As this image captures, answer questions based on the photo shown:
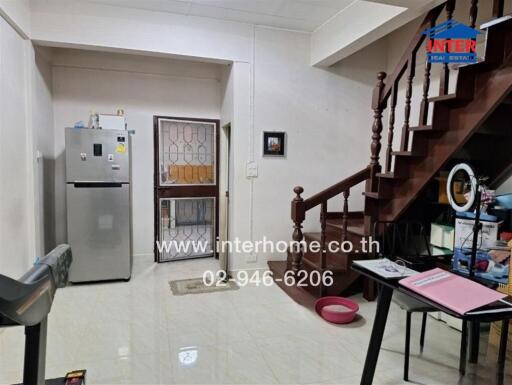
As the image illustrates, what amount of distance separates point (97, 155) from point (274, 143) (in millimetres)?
2070

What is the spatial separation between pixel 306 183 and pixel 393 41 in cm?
227

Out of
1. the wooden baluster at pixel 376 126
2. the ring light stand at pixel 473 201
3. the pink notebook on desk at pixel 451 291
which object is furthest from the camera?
the wooden baluster at pixel 376 126

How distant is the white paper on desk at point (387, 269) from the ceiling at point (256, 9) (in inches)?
108

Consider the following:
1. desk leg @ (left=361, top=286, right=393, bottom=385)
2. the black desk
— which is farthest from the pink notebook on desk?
desk leg @ (left=361, top=286, right=393, bottom=385)

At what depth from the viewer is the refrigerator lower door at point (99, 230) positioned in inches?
146

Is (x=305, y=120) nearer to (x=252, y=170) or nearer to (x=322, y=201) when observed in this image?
(x=252, y=170)

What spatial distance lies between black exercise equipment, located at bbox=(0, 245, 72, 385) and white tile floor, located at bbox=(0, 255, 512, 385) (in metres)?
1.31

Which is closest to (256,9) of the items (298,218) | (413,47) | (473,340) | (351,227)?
(413,47)

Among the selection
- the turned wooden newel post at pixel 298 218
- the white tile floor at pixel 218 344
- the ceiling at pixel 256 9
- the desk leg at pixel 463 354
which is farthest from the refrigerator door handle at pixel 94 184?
the desk leg at pixel 463 354

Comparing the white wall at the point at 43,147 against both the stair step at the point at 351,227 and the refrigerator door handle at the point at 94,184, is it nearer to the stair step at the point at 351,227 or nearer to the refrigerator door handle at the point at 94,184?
the refrigerator door handle at the point at 94,184

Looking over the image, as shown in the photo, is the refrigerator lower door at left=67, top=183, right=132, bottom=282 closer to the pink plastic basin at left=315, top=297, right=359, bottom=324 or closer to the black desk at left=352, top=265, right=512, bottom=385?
the pink plastic basin at left=315, top=297, right=359, bottom=324

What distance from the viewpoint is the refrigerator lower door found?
3.72 m

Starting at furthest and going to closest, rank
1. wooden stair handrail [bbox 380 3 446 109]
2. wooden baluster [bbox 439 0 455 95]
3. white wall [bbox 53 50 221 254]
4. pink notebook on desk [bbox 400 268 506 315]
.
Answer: white wall [bbox 53 50 221 254], wooden stair handrail [bbox 380 3 446 109], wooden baluster [bbox 439 0 455 95], pink notebook on desk [bbox 400 268 506 315]

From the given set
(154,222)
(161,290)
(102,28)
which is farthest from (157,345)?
(102,28)
